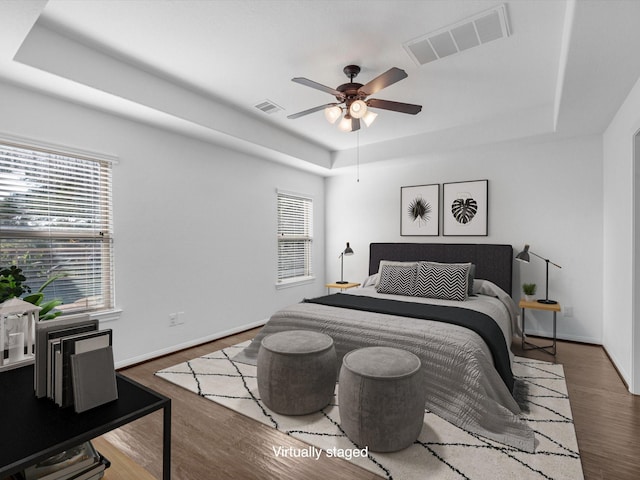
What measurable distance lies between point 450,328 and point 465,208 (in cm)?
254

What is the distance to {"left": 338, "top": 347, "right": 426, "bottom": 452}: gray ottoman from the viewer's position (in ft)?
6.34

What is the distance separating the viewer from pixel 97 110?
3.09m

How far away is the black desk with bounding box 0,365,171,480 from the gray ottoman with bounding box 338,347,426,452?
1.12m

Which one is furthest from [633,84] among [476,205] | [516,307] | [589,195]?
[516,307]

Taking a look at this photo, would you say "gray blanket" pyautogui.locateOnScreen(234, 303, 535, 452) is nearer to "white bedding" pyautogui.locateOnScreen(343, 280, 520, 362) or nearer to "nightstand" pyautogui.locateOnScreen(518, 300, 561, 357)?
"white bedding" pyautogui.locateOnScreen(343, 280, 520, 362)

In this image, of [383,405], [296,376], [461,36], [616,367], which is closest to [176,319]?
[296,376]

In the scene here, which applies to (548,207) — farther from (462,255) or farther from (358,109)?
(358,109)

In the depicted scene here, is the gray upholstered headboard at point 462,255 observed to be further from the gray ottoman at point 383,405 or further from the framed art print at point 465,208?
the gray ottoman at point 383,405

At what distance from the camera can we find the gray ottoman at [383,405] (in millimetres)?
1933

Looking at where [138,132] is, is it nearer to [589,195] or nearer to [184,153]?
[184,153]

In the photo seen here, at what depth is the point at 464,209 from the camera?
183 inches

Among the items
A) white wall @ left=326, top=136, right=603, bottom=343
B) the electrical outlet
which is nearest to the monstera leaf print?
white wall @ left=326, top=136, right=603, bottom=343

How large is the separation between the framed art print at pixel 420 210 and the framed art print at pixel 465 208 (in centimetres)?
12

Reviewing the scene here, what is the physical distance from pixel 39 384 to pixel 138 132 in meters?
2.86
